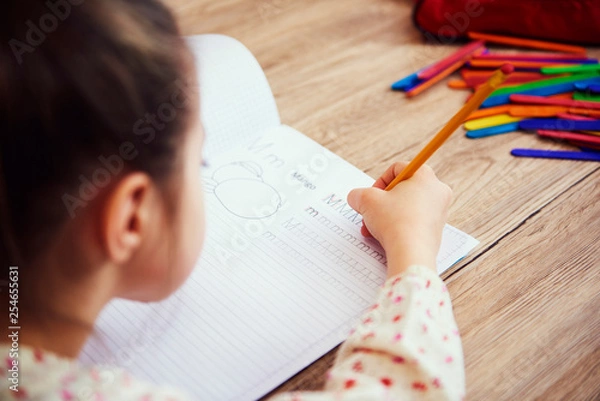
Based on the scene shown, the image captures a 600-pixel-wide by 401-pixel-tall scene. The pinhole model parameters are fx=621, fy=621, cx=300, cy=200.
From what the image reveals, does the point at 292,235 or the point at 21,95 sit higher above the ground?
the point at 21,95

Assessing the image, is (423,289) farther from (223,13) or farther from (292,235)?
(223,13)

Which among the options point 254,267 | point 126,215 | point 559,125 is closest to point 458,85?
point 559,125

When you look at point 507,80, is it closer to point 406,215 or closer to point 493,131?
point 493,131

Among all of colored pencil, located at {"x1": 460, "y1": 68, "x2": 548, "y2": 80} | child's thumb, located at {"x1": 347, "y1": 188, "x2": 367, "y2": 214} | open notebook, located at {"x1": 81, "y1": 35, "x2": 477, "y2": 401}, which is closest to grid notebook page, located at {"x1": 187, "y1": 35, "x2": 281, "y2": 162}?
open notebook, located at {"x1": 81, "y1": 35, "x2": 477, "y2": 401}

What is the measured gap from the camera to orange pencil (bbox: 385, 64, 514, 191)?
43cm

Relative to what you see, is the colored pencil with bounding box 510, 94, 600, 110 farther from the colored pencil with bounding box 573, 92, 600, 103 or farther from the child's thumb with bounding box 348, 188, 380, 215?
the child's thumb with bounding box 348, 188, 380, 215

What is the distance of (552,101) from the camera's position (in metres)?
0.71

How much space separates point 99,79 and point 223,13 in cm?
64

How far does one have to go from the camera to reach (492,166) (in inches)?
24.9

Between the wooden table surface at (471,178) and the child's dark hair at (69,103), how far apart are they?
0.66 feet

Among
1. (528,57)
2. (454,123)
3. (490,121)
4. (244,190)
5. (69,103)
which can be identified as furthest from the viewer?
(528,57)

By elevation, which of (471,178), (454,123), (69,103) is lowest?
(471,178)

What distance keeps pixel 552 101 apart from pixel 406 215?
1.03 ft

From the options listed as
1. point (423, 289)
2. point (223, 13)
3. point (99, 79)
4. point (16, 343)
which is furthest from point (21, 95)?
point (223, 13)
